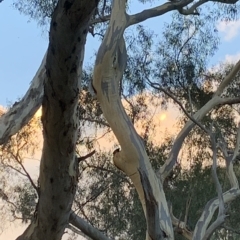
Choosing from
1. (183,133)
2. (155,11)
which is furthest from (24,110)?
(183,133)

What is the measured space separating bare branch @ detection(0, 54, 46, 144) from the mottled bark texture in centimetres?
213

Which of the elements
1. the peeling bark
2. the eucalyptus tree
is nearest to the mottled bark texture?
the eucalyptus tree

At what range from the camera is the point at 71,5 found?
4.85ft

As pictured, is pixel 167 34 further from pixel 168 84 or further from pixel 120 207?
pixel 120 207

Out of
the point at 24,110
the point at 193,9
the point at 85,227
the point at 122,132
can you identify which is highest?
the point at 193,9

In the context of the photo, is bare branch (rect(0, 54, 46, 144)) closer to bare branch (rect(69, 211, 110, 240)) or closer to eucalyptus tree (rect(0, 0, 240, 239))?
eucalyptus tree (rect(0, 0, 240, 239))

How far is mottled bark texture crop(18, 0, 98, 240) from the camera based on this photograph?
1.50 meters

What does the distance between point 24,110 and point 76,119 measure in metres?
2.25

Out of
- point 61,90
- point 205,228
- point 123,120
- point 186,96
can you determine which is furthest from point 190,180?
point 61,90

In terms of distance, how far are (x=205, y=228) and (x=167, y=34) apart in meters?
2.74

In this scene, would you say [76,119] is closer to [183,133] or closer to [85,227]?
[85,227]

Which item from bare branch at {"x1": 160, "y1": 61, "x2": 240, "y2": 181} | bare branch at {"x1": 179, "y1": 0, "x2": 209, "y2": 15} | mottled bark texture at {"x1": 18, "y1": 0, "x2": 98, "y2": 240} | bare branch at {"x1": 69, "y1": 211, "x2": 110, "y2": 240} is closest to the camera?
mottled bark texture at {"x1": 18, "y1": 0, "x2": 98, "y2": 240}

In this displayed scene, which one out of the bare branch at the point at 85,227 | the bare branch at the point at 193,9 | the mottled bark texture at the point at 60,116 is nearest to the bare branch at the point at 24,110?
the bare branch at the point at 85,227

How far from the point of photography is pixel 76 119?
1650 mm
